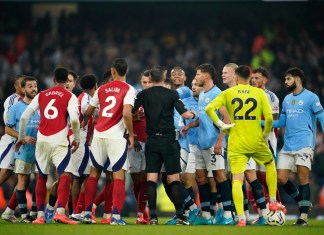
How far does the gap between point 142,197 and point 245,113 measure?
7.83 ft

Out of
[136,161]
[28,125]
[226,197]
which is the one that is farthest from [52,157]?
[226,197]

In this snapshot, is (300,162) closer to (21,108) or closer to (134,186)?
(134,186)

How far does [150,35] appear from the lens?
31828 mm

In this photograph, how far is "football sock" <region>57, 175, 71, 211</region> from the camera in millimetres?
14922

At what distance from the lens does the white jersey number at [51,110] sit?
15086 mm

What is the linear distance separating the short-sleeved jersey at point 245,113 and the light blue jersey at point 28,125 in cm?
315

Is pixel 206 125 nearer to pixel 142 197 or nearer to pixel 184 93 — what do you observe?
pixel 184 93

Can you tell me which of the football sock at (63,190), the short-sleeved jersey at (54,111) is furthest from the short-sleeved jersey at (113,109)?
the football sock at (63,190)

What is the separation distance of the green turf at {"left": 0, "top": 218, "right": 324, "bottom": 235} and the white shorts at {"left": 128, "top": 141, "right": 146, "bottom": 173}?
1.46m

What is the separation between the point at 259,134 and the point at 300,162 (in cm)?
114

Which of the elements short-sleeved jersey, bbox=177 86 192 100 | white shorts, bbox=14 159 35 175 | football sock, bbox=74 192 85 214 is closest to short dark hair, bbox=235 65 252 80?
short-sleeved jersey, bbox=177 86 192 100

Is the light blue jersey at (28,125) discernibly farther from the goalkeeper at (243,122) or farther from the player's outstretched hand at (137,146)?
the goalkeeper at (243,122)

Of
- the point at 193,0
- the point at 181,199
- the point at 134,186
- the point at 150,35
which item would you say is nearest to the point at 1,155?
the point at 134,186

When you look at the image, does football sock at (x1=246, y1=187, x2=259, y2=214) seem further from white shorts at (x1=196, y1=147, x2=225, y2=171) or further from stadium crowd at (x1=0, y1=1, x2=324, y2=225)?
stadium crowd at (x1=0, y1=1, x2=324, y2=225)
